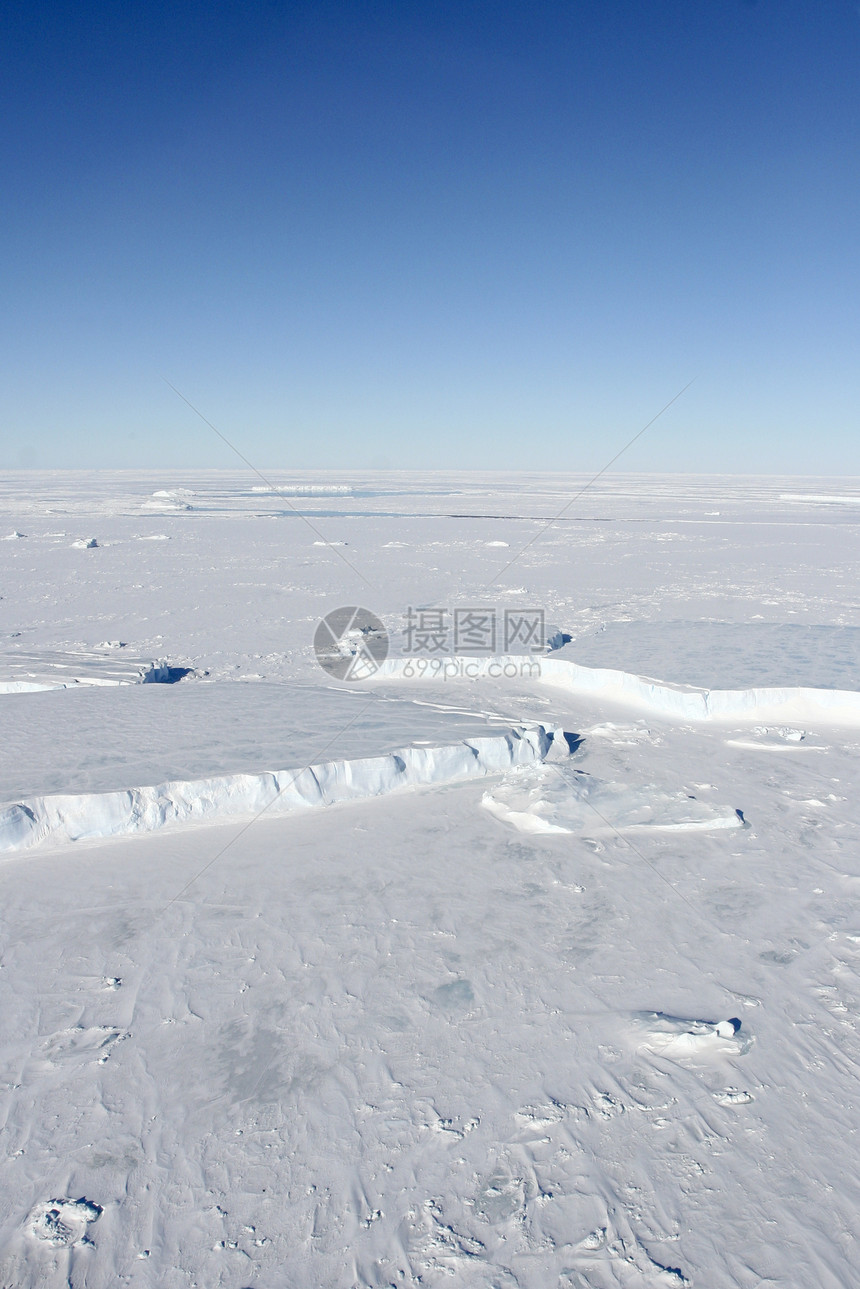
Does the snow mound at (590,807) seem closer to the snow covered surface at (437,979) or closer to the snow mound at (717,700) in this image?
the snow covered surface at (437,979)

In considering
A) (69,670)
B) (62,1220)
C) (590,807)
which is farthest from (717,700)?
(69,670)

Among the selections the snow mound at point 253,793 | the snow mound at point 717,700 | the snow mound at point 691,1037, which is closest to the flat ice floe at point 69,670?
the snow mound at point 253,793

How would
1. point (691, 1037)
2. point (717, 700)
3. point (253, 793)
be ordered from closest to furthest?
point (691, 1037) → point (253, 793) → point (717, 700)

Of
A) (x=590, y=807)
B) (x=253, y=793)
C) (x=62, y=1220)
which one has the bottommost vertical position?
(x=62, y=1220)

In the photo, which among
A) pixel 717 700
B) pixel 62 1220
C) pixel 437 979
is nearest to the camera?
pixel 62 1220

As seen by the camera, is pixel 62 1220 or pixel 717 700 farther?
pixel 717 700

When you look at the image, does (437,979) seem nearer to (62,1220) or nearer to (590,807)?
(62,1220)

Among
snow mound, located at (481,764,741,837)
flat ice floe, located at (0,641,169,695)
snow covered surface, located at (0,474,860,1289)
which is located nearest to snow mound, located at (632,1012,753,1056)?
snow covered surface, located at (0,474,860,1289)
